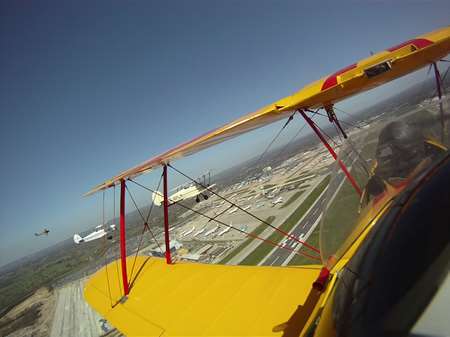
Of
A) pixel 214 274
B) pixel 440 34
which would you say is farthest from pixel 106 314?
pixel 440 34

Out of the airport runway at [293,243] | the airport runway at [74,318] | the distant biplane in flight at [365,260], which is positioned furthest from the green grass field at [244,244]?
the distant biplane in flight at [365,260]

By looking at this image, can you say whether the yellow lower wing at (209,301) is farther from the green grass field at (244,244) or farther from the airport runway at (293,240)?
the green grass field at (244,244)

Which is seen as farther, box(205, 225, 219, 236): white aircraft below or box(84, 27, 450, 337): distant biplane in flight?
box(205, 225, 219, 236): white aircraft below

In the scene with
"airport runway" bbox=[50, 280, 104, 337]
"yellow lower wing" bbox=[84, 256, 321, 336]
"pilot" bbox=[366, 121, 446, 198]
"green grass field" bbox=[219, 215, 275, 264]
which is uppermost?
"pilot" bbox=[366, 121, 446, 198]

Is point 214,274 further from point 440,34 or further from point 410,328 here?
point 440,34

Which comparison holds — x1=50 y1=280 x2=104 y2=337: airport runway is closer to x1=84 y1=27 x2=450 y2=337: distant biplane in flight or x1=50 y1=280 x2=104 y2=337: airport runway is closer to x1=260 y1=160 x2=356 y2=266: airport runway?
x1=260 y1=160 x2=356 y2=266: airport runway

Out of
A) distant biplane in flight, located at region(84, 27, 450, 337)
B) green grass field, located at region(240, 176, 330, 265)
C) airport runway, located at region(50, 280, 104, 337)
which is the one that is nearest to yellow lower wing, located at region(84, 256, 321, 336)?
distant biplane in flight, located at region(84, 27, 450, 337)
